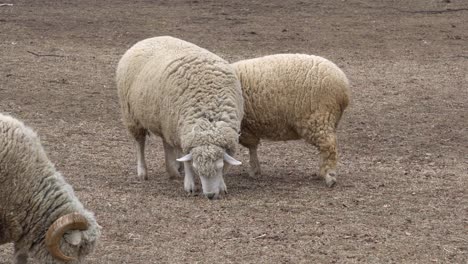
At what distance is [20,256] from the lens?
250 inches

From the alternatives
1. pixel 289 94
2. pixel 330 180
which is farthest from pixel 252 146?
Result: pixel 330 180

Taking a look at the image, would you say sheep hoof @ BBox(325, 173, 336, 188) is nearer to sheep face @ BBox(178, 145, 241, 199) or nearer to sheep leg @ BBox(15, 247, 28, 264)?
sheep face @ BBox(178, 145, 241, 199)

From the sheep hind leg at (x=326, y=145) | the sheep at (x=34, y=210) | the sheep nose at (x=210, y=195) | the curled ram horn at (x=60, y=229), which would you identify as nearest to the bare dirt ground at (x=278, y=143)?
the sheep nose at (x=210, y=195)

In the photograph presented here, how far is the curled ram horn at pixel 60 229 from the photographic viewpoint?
5.92m

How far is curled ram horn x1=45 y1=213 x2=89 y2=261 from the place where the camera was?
5922mm

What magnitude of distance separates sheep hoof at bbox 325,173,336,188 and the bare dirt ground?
0.45 feet

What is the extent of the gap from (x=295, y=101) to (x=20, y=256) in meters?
3.72

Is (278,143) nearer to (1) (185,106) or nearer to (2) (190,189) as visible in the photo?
(2) (190,189)

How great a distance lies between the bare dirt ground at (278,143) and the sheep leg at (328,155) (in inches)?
6.8

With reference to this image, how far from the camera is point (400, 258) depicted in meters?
7.02

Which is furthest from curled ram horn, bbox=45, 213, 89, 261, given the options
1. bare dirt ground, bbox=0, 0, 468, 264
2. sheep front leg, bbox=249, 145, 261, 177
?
sheep front leg, bbox=249, 145, 261, 177

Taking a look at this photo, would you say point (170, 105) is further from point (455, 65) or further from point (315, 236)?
point (455, 65)

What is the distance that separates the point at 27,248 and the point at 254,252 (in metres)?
1.79

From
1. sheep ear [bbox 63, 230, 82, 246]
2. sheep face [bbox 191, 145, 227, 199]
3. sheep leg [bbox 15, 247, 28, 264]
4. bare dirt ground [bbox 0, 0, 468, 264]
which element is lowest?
bare dirt ground [bbox 0, 0, 468, 264]
